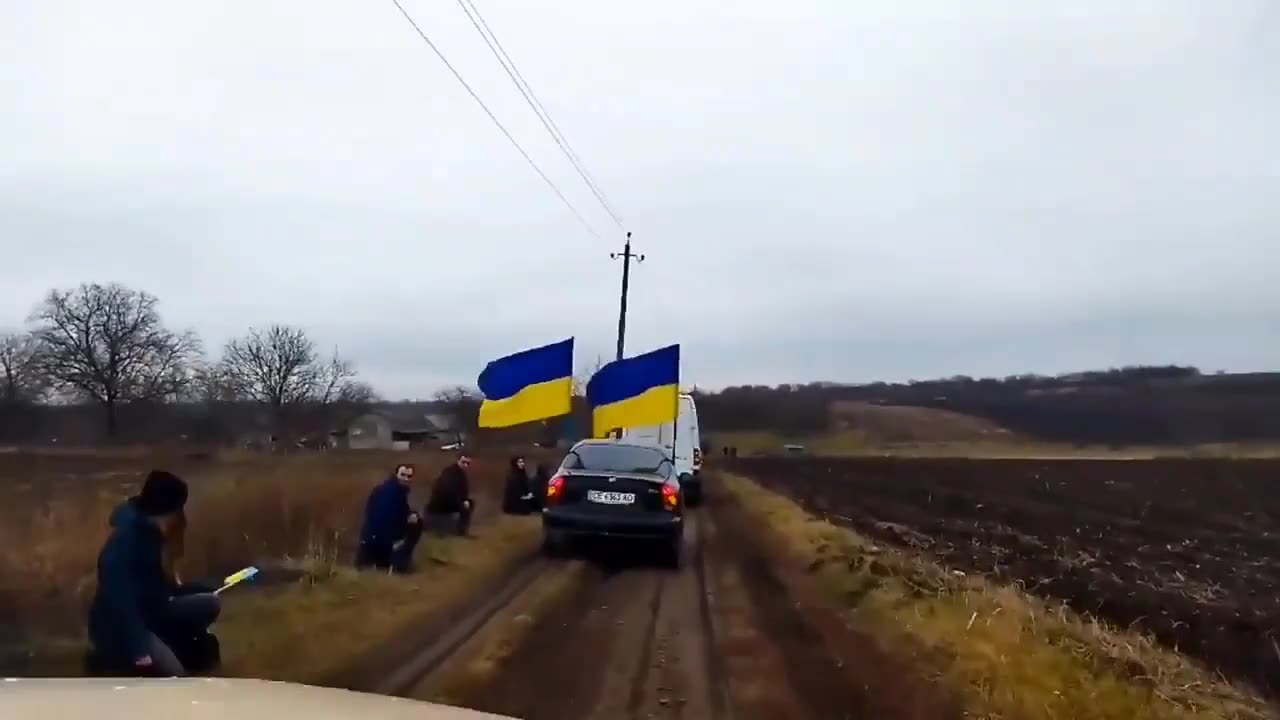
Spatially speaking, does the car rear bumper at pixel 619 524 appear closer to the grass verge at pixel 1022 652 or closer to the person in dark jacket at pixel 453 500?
the grass verge at pixel 1022 652

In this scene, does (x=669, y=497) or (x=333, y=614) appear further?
(x=669, y=497)

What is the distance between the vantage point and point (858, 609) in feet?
34.7

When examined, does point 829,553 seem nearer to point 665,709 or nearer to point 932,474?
point 665,709

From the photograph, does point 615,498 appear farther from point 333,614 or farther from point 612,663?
point 612,663

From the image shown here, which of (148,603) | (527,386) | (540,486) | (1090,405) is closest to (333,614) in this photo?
(148,603)

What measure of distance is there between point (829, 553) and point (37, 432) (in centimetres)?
5256

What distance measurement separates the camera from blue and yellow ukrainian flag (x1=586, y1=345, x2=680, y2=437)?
21.7m

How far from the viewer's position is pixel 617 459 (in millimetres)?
14453

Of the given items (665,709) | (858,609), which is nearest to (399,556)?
(858,609)

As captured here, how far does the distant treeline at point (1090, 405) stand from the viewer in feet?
255

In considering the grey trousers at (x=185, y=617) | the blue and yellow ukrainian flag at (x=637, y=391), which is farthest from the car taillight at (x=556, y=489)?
the blue and yellow ukrainian flag at (x=637, y=391)

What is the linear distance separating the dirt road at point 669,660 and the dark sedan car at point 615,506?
3.68 feet

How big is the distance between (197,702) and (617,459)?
37.3 feet

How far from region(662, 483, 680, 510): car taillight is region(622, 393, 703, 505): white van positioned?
10.7 meters
